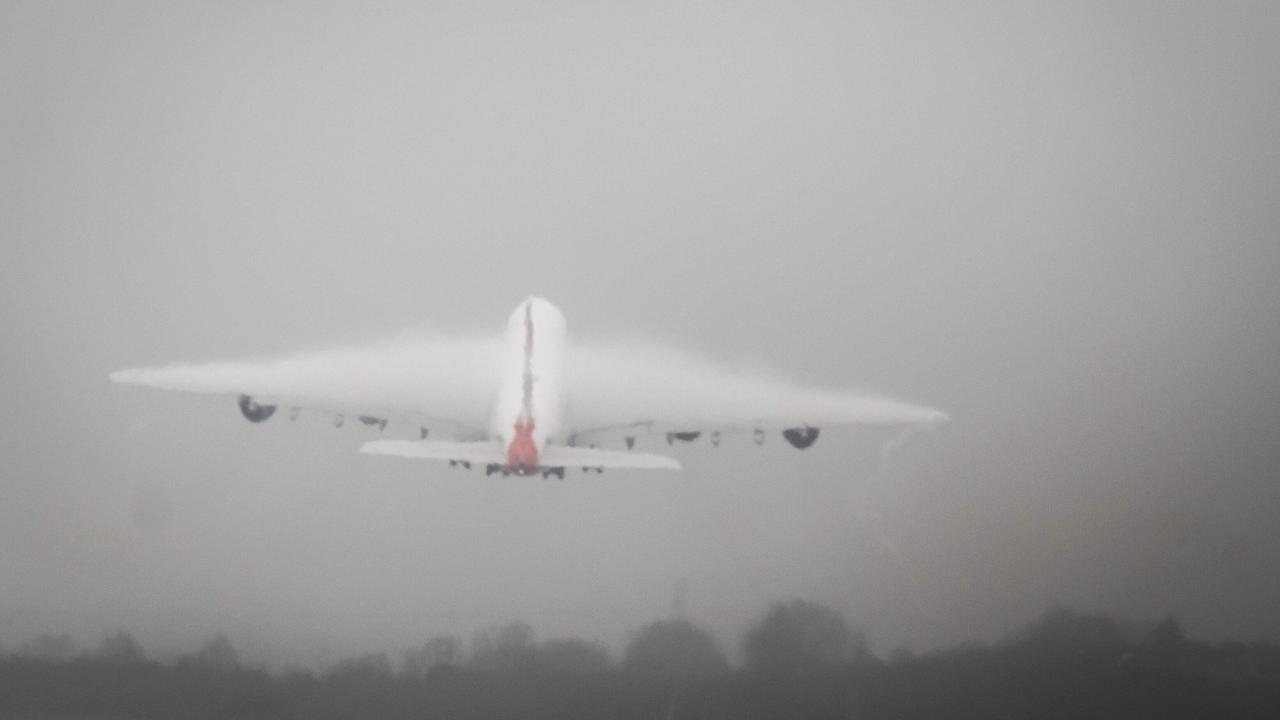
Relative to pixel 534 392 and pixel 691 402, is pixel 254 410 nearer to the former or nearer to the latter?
pixel 534 392

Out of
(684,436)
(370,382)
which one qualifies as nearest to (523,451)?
(684,436)

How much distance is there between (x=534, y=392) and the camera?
18.7 metres

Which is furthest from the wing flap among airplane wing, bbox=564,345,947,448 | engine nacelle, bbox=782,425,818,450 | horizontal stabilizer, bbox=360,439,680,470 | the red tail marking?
engine nacelle, bbox=782,425,818,450

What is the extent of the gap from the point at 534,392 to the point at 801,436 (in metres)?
4.30

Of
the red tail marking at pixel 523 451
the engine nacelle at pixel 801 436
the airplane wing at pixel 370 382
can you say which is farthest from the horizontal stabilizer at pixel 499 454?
the engine nacelle at pixel 801 436

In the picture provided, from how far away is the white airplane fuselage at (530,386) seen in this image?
17.9m

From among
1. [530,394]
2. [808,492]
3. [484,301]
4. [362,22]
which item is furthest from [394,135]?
[808,492]

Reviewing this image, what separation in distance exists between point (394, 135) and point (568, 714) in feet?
33.3

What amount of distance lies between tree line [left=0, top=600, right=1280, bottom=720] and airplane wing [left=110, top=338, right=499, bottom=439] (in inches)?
141

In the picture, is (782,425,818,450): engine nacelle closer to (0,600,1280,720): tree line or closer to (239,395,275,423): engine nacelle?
(0,600,1280,720): tree line

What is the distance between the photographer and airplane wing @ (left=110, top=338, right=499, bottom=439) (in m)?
19.0

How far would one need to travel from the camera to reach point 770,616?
786 inches

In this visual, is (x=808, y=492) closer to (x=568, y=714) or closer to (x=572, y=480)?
(x=572, y=480)

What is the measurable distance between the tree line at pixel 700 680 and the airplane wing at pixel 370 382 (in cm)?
358
